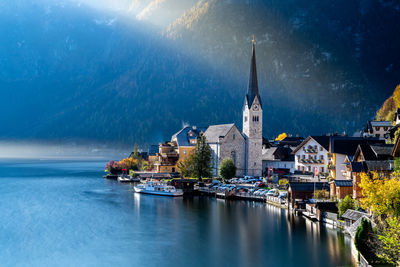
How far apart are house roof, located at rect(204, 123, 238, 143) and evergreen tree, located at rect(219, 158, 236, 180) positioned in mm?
8662

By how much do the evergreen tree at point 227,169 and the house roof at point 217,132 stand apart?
8.66m

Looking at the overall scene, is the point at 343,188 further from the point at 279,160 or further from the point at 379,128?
the point at 279,160

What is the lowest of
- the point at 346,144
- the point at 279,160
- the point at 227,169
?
the point at 227,169

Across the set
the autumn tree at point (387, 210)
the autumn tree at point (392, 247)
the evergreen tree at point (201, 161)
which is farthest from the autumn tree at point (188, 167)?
the autumn tree at point (392, 247)

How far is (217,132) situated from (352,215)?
61.1 m

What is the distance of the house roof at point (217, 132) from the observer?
103m

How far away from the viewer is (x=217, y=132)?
106 meters

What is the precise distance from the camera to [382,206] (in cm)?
3938

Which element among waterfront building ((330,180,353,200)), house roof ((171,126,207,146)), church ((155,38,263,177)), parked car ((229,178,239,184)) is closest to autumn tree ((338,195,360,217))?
waterfront building ((330,180,353,200))

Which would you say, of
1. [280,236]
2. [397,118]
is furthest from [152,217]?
[397,118]

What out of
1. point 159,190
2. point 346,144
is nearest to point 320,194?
point 346,144

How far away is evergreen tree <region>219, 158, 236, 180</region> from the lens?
94.6 meters

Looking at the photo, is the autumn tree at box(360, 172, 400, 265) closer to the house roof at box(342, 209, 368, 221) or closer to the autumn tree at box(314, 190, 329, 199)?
the house roof at box(342, 209, 368, 221)

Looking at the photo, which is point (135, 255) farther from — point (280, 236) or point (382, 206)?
point (382, 206)
